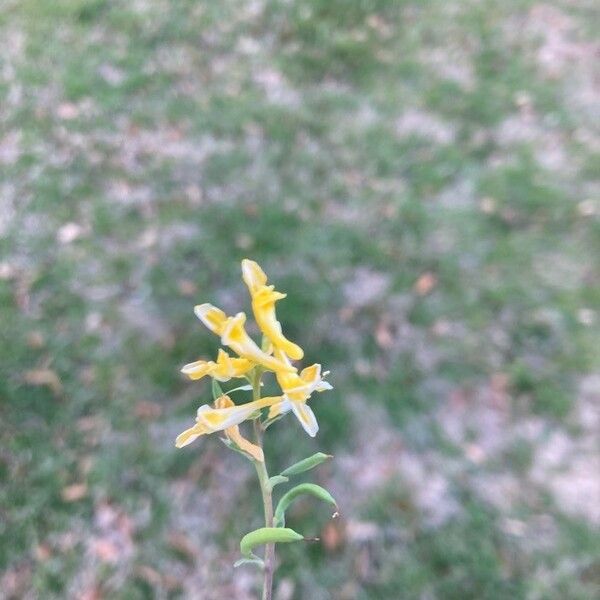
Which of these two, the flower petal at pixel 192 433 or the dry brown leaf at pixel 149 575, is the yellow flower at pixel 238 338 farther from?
the dry brown leaf at pixel 149 575

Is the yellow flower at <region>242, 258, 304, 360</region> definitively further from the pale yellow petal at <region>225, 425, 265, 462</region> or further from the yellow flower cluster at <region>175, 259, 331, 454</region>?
the pale yellow petal at <region>225, 425, 265, 462</region>

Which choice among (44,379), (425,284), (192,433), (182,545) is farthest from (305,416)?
(425,284)

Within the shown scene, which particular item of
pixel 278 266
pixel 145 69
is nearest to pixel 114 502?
pixel 278 266

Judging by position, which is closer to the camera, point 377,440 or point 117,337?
point 377,440

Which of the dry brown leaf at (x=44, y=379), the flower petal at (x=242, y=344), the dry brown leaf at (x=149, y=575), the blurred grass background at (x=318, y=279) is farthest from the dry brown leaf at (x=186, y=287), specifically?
the flower petal at (x=242, y=344)

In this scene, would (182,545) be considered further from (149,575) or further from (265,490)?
(265,490)

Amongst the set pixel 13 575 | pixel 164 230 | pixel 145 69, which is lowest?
pixel 13 575

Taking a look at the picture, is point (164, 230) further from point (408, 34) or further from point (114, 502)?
point (408, 34)
